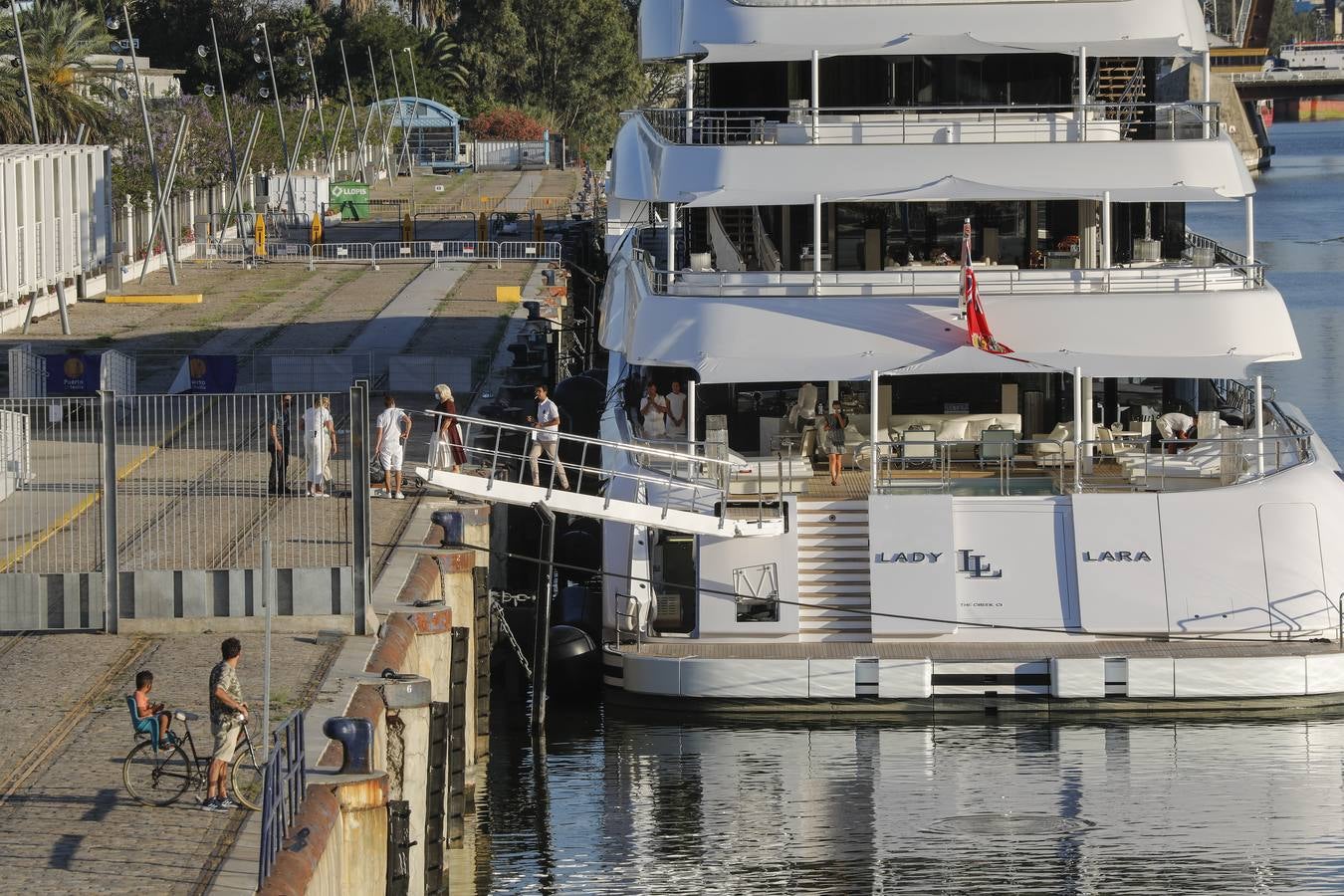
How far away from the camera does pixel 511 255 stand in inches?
2987

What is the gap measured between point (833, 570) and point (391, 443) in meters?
6.59

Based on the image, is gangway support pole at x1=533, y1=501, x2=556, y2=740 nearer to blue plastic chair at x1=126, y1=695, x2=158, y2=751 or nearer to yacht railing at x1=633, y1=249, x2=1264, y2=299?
yacht railing at x1=633, y1=249, x2=1264, y2=299

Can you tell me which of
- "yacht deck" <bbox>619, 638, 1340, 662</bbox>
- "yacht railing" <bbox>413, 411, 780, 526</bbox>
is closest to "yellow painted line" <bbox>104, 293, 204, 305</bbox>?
"yacht railing" <bbox>413, 411, 780, 526</bbox>

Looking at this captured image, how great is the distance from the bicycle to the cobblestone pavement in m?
0.13

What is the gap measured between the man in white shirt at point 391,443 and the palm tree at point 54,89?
119 feet

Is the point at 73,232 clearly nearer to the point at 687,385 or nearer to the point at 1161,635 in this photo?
the point at 687,385

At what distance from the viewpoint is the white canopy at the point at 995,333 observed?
1068 inches

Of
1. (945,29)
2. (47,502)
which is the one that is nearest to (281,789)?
(47,502)

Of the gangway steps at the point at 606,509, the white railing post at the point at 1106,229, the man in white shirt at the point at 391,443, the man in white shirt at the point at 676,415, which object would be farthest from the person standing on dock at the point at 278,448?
the white railing post at the point at 1106,229

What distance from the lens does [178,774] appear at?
55.1 feet

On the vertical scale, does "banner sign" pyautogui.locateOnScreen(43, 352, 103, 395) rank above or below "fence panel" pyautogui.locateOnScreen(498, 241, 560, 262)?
below

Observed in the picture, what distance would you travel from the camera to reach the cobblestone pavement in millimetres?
14773

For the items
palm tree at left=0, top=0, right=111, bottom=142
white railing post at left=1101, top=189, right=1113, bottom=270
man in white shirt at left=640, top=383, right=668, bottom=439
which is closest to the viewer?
white railing post at left=1101, top=189, right=1113, bottom=270

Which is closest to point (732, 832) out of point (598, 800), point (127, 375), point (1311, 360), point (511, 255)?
point (598, 800)
